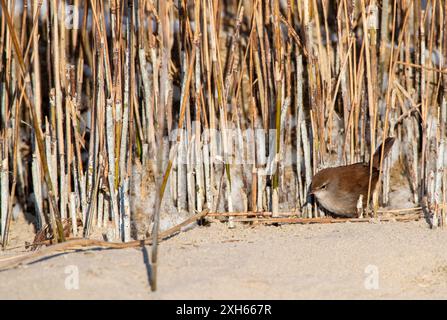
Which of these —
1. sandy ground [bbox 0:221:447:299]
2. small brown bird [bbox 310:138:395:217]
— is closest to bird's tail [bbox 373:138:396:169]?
small brown bird [bbox 310:138:395:217]

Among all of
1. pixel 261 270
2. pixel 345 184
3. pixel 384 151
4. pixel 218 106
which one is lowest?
pixel 261 270

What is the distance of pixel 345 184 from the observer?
135 inches

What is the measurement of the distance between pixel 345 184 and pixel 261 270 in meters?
1.00

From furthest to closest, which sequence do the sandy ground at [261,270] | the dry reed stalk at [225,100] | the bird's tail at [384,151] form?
the bird's tail at [384,151] → the dry reed stalk at [225,100] → the sandy ground at [261,270]

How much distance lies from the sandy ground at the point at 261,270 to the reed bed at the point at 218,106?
0.37 meters

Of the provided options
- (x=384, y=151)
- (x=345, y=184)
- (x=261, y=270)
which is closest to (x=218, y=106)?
(x=345, y=184)

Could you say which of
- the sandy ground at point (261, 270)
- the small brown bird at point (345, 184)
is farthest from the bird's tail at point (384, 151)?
the sandy ground at point (261, 270)

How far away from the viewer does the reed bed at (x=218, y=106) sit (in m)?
3.25

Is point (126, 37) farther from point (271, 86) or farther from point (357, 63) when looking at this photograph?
point (357, 63)

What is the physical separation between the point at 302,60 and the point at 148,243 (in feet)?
4.58

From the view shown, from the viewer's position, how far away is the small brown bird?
334cm

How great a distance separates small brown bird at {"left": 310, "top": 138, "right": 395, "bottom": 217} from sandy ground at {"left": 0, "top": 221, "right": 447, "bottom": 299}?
0.89 ft

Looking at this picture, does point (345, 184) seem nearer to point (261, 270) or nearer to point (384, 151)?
point (384, 151)

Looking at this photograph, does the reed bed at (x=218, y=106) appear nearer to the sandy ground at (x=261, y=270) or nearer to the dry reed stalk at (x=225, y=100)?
the dry reed stalk at (x=225, y=100)
